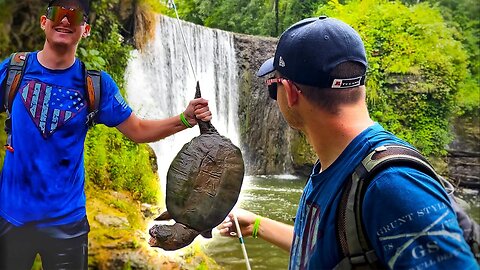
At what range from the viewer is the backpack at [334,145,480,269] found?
0.64 meters

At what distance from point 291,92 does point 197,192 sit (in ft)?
1.85

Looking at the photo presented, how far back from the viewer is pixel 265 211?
582cm

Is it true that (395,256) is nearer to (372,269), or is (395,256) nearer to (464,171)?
(372,269)

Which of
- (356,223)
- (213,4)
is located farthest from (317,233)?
(213,4)

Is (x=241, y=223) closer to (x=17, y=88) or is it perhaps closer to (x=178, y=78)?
(x=17, y=88)

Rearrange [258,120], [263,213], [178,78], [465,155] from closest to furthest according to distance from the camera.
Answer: [263,213], [178,78], [465,155], [258,120]

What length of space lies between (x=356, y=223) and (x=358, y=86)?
242 mm

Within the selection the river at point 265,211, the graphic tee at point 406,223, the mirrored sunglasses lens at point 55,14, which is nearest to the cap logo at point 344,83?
the graphic tee at point 406,223

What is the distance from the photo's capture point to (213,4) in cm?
1155

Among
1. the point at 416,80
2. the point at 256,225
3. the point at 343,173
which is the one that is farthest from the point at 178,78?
the point at 343,173

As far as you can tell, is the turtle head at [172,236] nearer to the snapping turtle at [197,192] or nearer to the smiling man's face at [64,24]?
the snapping turtle at [197,192]

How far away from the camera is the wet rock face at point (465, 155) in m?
8.41

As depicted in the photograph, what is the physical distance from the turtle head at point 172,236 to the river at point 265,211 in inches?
97.5

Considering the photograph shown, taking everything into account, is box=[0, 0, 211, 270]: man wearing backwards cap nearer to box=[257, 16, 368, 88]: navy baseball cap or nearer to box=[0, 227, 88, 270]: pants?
box=[0, 227, 88, 270]: pants
